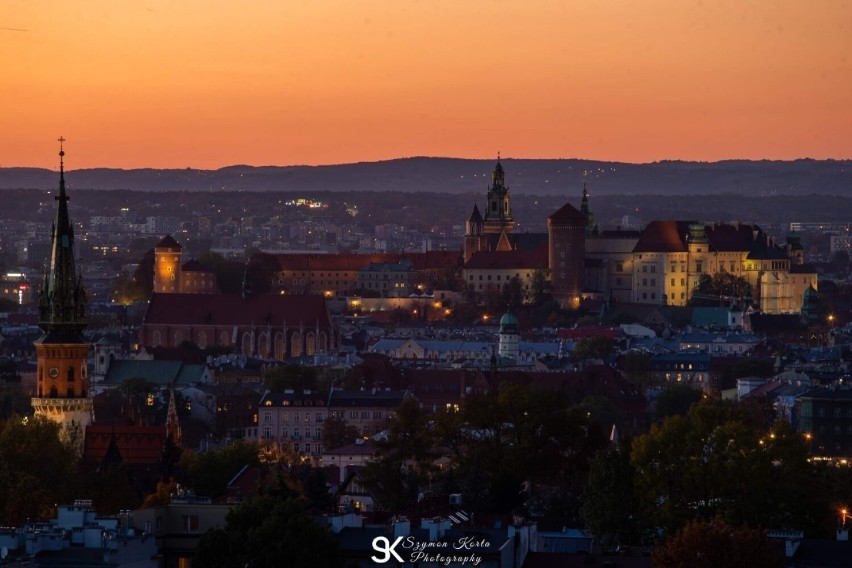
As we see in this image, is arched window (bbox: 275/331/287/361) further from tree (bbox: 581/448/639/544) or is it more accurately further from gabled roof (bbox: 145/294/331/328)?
tree (bbox: 581/448/639/544)

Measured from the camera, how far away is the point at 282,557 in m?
45.4

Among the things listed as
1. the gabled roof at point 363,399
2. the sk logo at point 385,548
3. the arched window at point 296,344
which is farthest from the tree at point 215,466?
the arched window at point 296,344

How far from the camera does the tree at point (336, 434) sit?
100125 millimetres

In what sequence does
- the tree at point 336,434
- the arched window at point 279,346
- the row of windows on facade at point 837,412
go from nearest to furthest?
the row of windows on facade at point 837,412
the tree at point 336,434
the arched window at point 279,346

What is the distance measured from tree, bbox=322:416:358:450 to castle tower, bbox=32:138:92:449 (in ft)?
75.6

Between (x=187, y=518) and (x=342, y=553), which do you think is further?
(x=187, y=518)

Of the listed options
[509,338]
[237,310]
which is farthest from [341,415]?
[237,310]

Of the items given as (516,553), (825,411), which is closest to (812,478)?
(516,553)

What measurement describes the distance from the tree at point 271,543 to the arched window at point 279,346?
11761 centimetres

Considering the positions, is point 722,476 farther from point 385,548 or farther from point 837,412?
Result: point 837,412

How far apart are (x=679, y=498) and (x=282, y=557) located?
15530 mm

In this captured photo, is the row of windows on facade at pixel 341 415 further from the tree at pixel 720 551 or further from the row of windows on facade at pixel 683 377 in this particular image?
the tree at pixel 720 551

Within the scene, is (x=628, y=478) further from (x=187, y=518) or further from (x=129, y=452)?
(x=129, y=452)

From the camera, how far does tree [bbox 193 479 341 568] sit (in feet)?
149
